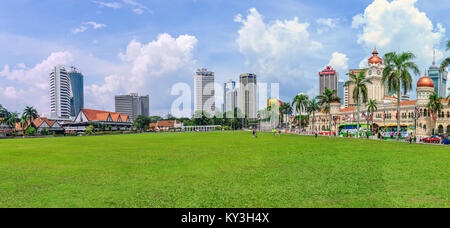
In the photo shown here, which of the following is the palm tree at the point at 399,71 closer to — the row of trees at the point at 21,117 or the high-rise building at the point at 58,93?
the row of trees at the point at 21,117

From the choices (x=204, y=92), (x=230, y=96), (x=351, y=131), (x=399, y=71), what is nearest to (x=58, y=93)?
(x=204, y=92)

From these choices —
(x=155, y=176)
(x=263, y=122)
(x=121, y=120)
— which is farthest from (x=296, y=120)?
(x=155, y=176)

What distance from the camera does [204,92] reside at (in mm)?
154875

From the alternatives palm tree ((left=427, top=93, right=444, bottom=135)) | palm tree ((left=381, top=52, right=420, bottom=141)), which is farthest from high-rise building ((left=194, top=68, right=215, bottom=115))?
palm tree ((left=381, top=52, right=420, bottom=141))

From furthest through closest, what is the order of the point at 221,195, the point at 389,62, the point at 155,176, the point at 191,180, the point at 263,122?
the point at 263,122, the point at 389,62, the point at 155,176, the point at 191,180, the point at 221,195

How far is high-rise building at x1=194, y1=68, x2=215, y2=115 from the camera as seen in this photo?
153125mm

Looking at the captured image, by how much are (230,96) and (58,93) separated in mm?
123978

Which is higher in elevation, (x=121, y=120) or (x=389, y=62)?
(x=389, y=62)

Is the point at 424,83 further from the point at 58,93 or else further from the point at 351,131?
the point at 58,93

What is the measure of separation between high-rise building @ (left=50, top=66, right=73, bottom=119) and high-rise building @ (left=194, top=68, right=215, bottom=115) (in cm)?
10321
